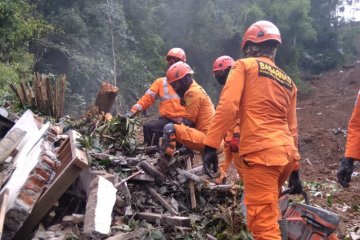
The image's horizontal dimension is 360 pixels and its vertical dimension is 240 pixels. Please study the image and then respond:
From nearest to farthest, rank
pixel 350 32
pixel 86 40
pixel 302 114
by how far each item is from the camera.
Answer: pixel 86 40 < pixel 302 114 < pixel 350 32

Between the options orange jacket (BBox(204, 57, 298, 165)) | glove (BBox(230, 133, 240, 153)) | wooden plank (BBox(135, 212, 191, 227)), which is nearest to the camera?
orange jacket (BBox(204, 57, 298, 165))

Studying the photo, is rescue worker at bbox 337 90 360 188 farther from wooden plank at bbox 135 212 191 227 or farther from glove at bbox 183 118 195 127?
glove at bbox 183 118 195 127

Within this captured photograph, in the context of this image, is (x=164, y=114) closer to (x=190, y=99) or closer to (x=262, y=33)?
(x=190, y=99)

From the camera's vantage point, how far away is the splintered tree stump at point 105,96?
7.18m

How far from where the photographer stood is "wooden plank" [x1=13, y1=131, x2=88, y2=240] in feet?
12.1

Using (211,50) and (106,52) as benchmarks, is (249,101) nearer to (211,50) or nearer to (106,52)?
(106,52)

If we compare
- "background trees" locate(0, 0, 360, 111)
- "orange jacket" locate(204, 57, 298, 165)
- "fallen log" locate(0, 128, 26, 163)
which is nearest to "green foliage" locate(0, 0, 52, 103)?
"background trees" locate(0, 0, 360, 111)

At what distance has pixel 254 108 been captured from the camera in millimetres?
3303

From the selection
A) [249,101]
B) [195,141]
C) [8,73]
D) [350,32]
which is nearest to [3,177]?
[195,141]

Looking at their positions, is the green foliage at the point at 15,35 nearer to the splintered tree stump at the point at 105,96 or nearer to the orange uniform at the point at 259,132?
the splintered tree stump at the point at 105,96

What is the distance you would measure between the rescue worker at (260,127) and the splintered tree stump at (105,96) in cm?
400

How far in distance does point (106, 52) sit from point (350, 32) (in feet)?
95.8

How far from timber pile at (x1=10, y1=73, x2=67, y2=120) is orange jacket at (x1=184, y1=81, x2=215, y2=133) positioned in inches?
89.5

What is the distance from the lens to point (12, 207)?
11.2ft
